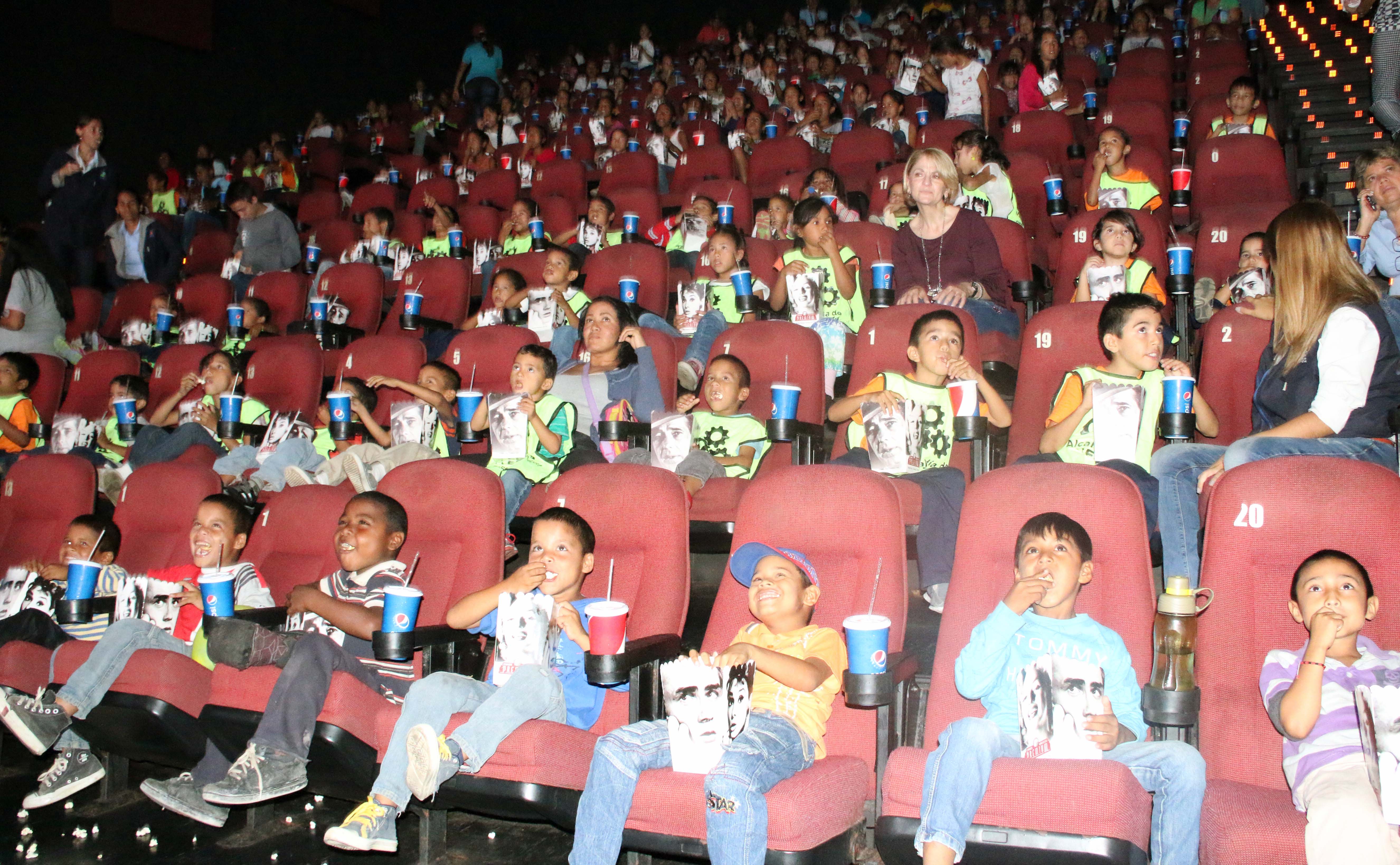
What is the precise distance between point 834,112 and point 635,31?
7.37 meters

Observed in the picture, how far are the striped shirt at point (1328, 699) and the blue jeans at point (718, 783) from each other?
89cm

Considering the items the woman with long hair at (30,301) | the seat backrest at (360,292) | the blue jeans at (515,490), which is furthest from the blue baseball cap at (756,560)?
the woman with long hair at (30,301)

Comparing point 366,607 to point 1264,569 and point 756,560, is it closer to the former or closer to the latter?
point 756,560

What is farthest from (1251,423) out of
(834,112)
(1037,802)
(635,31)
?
(635,31)

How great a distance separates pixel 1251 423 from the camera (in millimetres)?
3189

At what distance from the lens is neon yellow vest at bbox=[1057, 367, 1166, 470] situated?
303 cm

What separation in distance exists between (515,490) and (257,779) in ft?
4.57

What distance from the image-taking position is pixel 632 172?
24.5ft

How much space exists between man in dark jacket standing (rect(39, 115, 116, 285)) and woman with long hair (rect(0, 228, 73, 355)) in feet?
4.03

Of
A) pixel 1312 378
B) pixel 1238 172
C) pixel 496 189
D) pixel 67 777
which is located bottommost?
pixel 67 777

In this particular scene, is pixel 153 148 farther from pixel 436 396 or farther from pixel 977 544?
pixel 977 544

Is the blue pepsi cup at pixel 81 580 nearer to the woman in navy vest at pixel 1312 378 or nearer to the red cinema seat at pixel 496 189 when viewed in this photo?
the woman in navy vest at pixel 1312 378

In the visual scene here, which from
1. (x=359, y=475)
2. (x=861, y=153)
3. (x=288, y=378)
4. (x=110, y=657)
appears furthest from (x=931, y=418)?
(x=861, y=153)

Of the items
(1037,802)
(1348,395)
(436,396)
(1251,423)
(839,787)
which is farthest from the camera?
(436,396)
